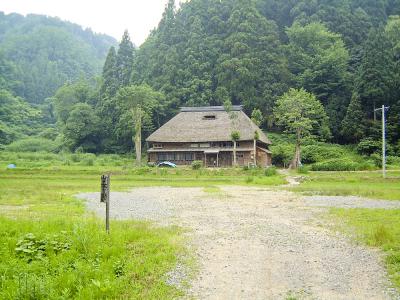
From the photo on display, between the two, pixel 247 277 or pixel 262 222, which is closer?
pixel 247 277

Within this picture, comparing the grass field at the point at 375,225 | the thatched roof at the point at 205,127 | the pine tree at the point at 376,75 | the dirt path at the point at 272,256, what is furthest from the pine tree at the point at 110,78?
the dirt path at the point at 272,256

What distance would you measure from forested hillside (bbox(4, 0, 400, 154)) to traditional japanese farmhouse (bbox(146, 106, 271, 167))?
5.39 meters

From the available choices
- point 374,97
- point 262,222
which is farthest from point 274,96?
point 262,222

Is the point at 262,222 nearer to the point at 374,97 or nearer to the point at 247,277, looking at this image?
the point at 247,277

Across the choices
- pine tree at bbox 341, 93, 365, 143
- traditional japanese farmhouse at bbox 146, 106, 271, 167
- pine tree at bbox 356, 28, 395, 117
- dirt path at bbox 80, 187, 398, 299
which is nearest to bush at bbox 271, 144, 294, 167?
traditional japanese farmhouse at bbox 146, 106, 271, 167

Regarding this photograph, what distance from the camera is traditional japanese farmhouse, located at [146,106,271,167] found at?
150ft

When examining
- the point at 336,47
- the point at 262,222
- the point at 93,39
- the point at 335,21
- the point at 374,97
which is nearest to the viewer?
the point at 262,222

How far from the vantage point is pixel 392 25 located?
58594 mm

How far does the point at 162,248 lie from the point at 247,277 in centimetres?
228

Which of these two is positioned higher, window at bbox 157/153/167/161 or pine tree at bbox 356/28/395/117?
pine tree at bbox 356/28/395/117

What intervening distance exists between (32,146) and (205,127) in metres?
32.9

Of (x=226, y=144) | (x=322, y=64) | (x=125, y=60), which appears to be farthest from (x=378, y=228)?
(x=125, y=60)

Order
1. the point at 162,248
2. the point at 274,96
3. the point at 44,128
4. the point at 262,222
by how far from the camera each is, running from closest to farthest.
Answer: the point at 162,248, the point at 262,222, the point at 274,96, the point at 44,128

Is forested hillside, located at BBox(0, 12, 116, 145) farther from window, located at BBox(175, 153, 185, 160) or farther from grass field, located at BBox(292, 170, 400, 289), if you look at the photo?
grass field, located at BBox(292, 170, 400, 289)
